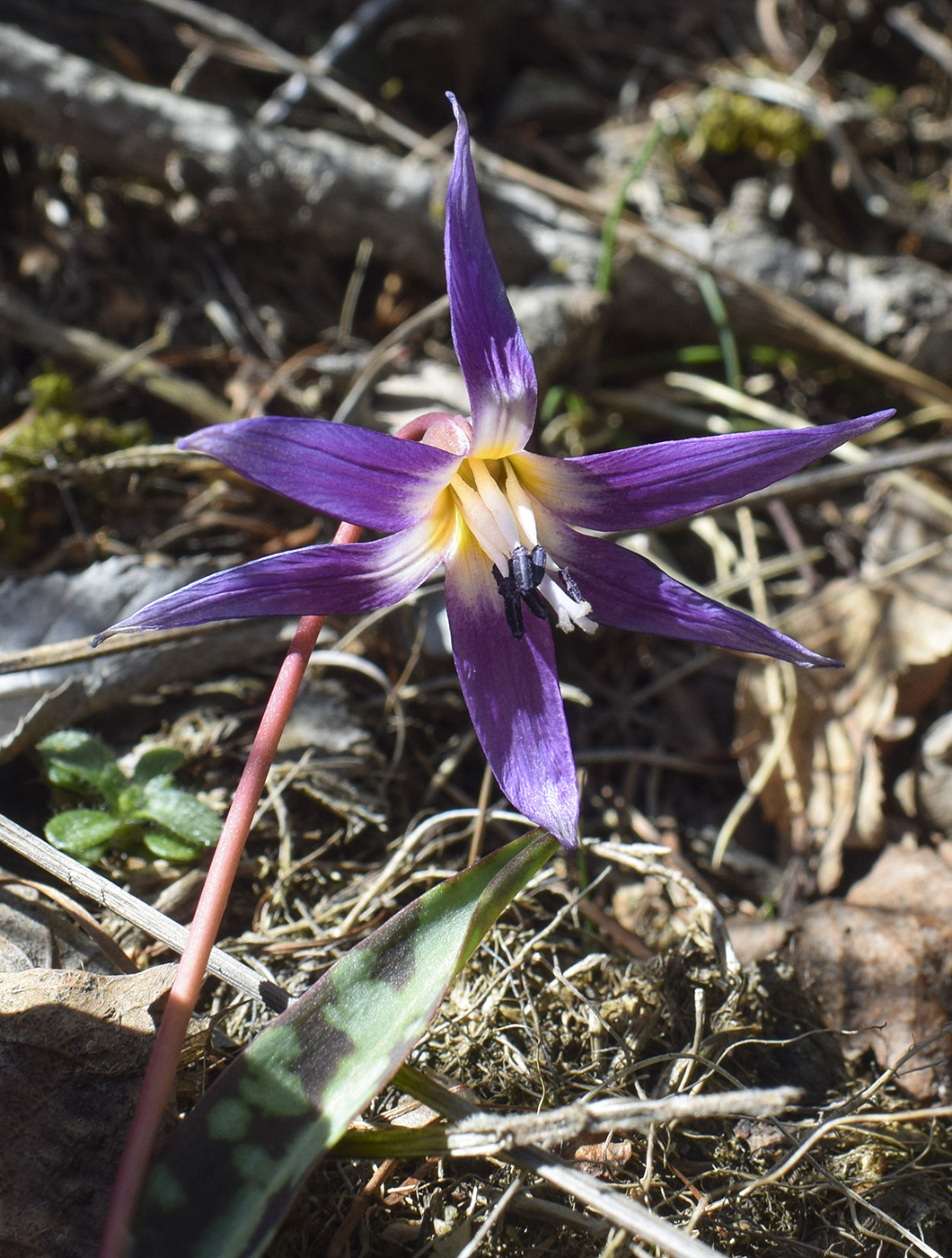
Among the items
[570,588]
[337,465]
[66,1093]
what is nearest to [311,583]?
[337,465]

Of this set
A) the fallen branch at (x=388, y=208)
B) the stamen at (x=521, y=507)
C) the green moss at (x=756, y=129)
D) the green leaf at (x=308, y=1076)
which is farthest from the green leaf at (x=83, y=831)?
the green moss at (x=756, y=129)

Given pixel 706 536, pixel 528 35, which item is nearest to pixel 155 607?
pixel 706 536

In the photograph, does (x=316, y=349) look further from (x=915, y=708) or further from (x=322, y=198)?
(x=915, y=708)

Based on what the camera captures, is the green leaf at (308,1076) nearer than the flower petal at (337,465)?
Yes

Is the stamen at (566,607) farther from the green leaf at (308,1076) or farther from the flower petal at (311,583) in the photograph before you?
the green leaf at (308,1076)

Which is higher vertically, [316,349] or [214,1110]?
[316,349]
